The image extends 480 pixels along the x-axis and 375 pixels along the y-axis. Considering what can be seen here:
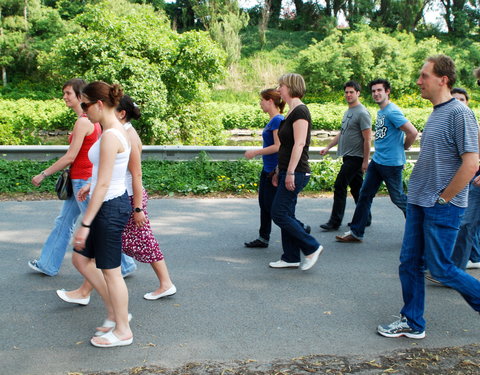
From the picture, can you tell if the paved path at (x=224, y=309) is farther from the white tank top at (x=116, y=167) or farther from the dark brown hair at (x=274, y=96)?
the dark brown hair at (x=274, y=96)

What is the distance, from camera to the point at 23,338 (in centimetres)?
383

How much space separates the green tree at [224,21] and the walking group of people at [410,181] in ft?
93.5

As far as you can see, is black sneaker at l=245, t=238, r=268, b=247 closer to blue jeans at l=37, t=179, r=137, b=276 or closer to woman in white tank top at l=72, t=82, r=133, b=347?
blue jeans at l=37, t=179, r=137, b=276

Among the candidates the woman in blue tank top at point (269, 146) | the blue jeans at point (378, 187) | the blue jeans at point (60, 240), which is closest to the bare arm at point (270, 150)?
the woman in blue tank top at point (269, 146)

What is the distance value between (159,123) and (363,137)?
22.3ft

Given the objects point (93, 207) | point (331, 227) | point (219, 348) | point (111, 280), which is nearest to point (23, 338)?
point (111, 280)

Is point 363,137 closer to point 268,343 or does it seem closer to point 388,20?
point 268,343

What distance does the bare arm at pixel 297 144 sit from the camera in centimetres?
510

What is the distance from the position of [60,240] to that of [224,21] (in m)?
33.3

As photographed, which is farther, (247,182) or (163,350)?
(247,182)

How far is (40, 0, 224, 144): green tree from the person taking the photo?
40.2 feet

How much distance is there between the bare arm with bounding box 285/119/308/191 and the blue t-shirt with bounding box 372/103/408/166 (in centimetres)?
147

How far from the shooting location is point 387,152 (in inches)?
243

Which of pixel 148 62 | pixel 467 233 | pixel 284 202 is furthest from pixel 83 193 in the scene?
pixel 148 62
